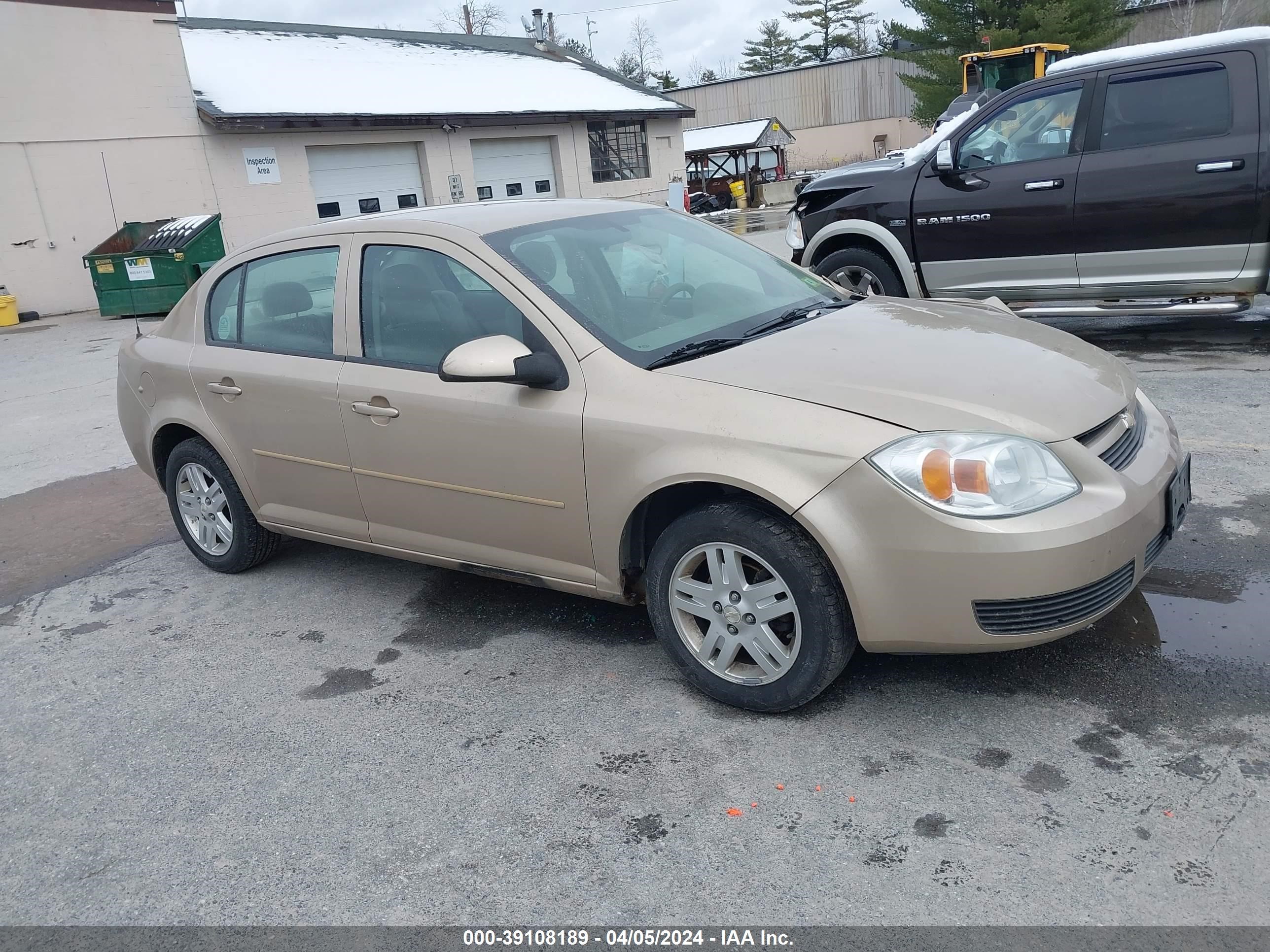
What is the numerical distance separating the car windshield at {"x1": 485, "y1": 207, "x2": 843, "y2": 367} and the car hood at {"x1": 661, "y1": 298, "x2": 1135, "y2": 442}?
0.77 ft

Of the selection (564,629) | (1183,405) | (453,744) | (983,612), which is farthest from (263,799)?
(1183,405)

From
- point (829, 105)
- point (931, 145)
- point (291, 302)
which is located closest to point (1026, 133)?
point (931, 145)

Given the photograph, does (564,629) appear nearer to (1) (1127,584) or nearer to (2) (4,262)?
(1) (1127,584)

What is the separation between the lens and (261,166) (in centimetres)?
2139

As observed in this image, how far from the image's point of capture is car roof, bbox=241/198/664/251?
4.05m

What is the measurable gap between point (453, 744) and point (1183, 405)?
4.80 metres

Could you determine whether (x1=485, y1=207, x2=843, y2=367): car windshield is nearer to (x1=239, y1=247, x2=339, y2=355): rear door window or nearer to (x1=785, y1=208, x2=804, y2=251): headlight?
(x1=239, y1=247, x2=339, y2=355): rear door window

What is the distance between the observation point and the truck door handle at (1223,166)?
6.60 meters

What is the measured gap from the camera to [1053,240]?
7.34 metres

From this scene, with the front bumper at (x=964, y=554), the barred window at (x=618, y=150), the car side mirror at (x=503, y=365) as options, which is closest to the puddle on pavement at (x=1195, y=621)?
the front bumper at (x=964, y=554)

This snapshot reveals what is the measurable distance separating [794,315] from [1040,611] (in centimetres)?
155

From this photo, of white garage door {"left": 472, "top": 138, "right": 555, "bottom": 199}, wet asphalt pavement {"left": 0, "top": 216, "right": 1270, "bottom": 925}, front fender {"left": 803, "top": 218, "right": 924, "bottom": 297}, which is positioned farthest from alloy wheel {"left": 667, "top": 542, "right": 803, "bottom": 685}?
white garage door {"left": 472, "top": 138, "right": 555, "bottom": 199}

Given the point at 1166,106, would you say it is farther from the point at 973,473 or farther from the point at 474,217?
the point at 973,473

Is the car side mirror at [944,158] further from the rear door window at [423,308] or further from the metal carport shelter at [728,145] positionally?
the metal carport shelter at [728,145]
